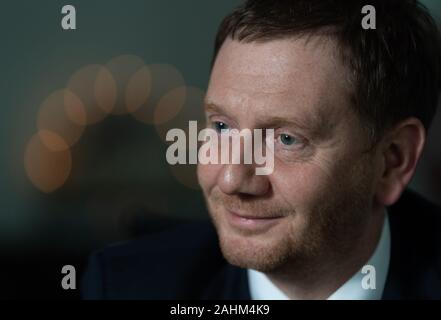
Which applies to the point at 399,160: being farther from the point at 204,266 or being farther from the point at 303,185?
the point at 204,266

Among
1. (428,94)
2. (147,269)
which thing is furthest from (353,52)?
(147,269)

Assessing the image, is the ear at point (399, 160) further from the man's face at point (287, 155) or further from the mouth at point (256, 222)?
the mouth at point (256, 222)

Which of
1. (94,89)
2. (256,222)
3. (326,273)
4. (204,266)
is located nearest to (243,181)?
(256,222)

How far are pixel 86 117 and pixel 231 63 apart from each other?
77 centimetres

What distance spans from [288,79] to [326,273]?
332mm

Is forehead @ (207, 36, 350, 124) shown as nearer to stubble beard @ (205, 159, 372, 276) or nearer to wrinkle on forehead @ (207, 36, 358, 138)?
wrinkle on forehead @ (207, 36, 358, 138)

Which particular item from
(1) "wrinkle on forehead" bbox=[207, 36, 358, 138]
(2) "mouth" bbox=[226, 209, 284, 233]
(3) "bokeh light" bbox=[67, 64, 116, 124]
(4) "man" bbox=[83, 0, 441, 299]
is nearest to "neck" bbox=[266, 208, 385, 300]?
(4) "man" bbox=[83, 0, 441, 299]

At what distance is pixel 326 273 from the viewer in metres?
1.08

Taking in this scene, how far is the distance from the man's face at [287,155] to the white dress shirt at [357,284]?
98 millimetres

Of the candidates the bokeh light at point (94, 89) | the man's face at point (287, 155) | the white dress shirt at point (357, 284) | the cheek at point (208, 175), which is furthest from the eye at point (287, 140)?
the bokeh light at point (94, 89)

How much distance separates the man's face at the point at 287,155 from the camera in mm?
954

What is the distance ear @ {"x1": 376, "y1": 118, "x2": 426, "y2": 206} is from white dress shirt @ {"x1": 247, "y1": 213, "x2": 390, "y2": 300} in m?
0.10

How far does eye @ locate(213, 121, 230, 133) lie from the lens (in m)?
1.01

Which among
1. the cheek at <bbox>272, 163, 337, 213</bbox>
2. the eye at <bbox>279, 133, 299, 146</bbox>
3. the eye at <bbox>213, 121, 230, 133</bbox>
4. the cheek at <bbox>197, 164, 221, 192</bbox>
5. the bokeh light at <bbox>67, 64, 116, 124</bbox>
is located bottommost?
the cheek at <bbox>272, 163, 337, 213</bbox>
